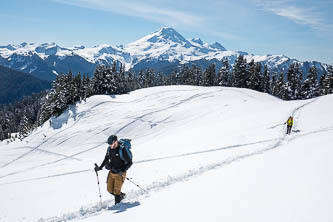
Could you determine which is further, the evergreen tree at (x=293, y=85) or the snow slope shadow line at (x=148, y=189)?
the evergreen tree at (x=293, y=85)

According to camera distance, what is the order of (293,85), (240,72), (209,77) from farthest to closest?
(209,77) → (240,72) → (293,85)

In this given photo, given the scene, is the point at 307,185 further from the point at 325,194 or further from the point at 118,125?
the point at 118,125

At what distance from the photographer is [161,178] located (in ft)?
32.9

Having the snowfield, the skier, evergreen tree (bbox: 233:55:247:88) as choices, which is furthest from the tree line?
the skier

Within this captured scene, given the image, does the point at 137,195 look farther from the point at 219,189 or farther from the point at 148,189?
the point at 219,189

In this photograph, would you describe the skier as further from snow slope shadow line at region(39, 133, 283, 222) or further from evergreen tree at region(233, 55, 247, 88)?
evergreen tree at region(233, 55, 247, 88)

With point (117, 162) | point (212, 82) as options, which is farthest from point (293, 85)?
point (117, 162)

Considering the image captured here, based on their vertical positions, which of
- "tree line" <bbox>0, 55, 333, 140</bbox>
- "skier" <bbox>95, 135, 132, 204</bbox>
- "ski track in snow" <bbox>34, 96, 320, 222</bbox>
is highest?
"tree line" <bbox>0, 55, 333, 140</bbox>

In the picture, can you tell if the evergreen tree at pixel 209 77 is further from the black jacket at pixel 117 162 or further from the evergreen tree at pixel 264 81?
the black jacket at pixel 117 162

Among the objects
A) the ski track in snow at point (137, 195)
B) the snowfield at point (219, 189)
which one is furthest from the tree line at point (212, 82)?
the ski track in snow at point (137, 195)

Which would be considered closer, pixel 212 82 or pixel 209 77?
pixel 209 77

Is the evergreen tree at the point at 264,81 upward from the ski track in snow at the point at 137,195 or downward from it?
upward

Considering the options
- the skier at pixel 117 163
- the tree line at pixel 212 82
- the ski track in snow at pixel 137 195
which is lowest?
the ski track in snow at pixel 137 195

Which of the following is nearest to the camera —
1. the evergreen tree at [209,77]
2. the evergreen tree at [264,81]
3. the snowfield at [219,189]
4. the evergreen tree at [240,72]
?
the snowfield at [219,189]
